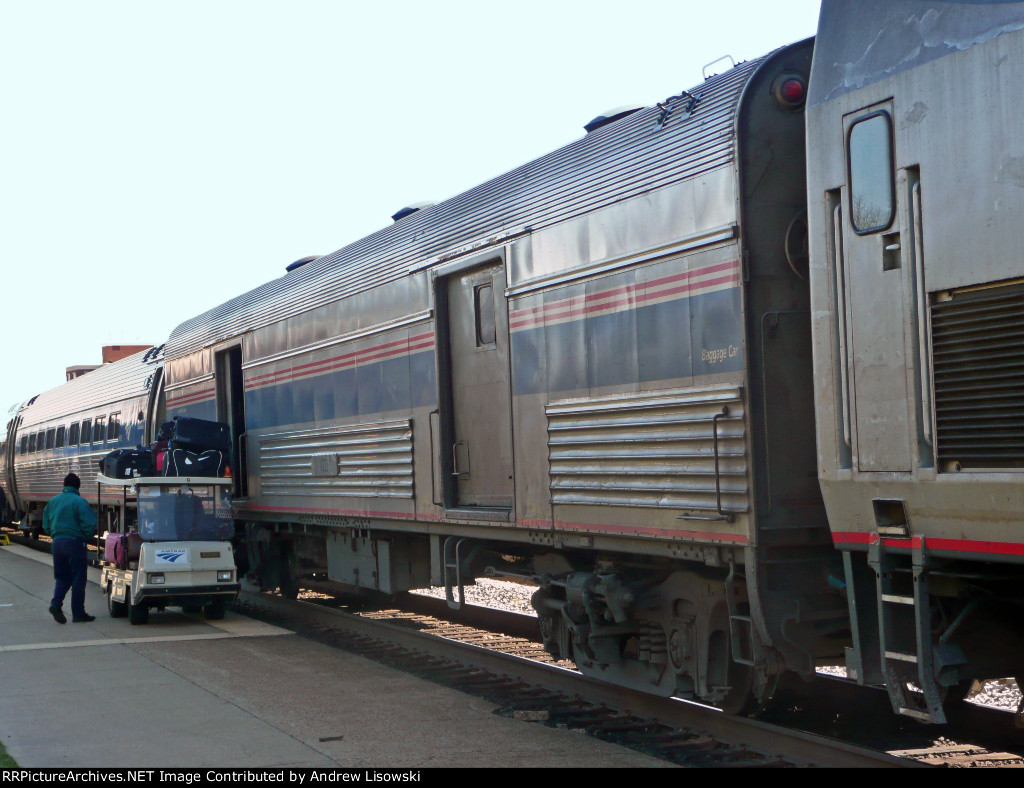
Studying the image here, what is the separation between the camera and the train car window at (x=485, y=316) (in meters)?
8.66

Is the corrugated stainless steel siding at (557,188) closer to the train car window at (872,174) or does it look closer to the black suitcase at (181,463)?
the train car window at (872,174)

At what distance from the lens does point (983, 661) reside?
5.25 meters

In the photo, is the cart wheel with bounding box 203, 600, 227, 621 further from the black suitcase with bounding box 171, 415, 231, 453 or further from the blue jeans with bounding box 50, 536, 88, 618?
the black suitcase with bounding box 171, 415, 231, 453

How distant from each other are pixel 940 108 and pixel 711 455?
7.22 feet

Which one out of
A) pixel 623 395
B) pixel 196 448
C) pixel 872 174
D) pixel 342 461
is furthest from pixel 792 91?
pixel 196 448

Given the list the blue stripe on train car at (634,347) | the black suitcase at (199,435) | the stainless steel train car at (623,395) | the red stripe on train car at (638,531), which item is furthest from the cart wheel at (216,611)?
the blue stripe on train car at (634,347)

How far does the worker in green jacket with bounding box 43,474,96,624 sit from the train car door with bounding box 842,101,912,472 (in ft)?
33.2

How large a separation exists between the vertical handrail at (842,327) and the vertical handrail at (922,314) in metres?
0.44

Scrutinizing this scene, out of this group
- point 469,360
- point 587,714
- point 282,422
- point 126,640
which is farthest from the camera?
point 282,422

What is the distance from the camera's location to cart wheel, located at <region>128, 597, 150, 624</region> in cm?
1230

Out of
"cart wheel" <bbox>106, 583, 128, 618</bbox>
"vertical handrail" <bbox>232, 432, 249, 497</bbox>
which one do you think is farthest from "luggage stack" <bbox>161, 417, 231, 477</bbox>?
"cart wheel" <bbox>106, 583, 128, 618</bbox>

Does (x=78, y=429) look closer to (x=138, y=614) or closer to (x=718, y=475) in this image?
(x=138, y=614)
